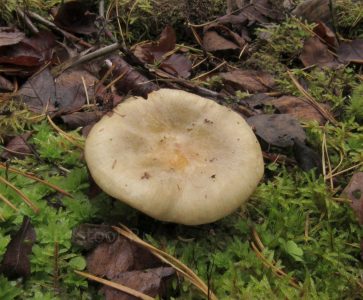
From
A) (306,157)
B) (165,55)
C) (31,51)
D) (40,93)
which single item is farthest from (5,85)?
(306,157)

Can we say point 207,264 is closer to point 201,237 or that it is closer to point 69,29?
point 201,237

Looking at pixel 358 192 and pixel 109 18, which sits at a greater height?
pixel 109 18

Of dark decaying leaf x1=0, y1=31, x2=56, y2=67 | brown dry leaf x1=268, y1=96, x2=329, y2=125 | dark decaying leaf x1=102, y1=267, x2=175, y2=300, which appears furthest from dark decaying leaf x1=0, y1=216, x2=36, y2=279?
brown dry leaf x1=268, y1=96, x2=329, y2=125

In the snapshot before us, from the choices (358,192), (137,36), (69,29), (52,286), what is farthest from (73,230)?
(137,36)

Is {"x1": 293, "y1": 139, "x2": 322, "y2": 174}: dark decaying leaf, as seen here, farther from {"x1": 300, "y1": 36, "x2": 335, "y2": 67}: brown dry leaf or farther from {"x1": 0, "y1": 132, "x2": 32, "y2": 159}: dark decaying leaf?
{"x1": 0, "y1": 132, "x2": 32, "y2": 159}: dark decaying leaf

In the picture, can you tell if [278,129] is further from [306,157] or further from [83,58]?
[83,58]
